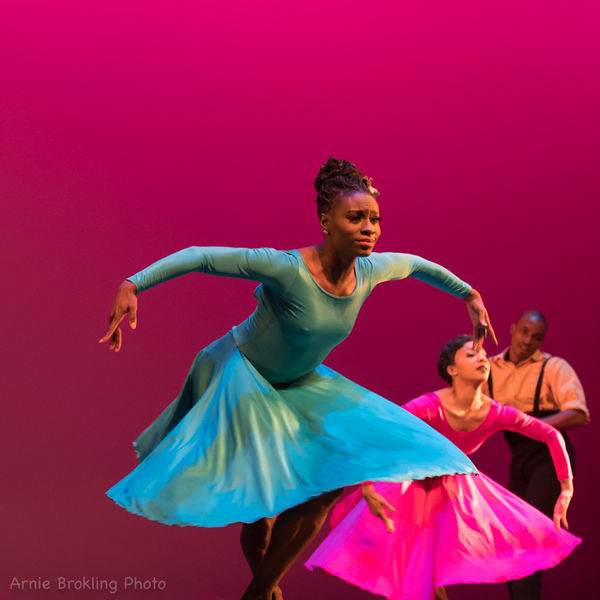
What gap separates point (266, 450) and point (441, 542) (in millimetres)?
1007

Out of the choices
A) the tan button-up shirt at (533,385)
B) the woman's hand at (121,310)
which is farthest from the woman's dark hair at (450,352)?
the woman's hand at (121,310)

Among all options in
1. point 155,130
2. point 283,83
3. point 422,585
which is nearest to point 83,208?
point 155,130

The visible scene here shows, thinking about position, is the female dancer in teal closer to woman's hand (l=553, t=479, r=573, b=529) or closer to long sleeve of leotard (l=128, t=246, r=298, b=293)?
long sleeve of leotard (l=128, t=246, r=298, b=293)

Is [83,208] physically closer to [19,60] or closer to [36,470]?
[19,60]

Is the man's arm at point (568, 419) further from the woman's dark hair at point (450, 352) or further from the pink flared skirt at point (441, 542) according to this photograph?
the pink flared skirt at point (441, 542)

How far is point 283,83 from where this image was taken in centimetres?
528

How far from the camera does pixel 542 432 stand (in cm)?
384

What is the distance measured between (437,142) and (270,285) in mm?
3034

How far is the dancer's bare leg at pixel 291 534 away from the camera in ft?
8.80

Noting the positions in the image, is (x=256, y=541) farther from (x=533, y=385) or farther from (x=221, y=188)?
(x=221, y=188)

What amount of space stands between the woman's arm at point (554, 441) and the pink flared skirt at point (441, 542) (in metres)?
0.15

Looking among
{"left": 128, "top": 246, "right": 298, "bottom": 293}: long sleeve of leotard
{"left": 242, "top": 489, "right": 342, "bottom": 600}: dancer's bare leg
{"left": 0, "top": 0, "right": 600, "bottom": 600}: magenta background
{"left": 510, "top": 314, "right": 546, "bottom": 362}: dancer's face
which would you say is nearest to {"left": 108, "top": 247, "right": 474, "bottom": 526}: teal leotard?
{"left": 128, "top": 246, "right": 298, "bottom": 293}: long sleeve of leotard

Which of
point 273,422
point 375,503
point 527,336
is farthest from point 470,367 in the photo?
point 375,503

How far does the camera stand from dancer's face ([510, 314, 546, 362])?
4848 millimetres
